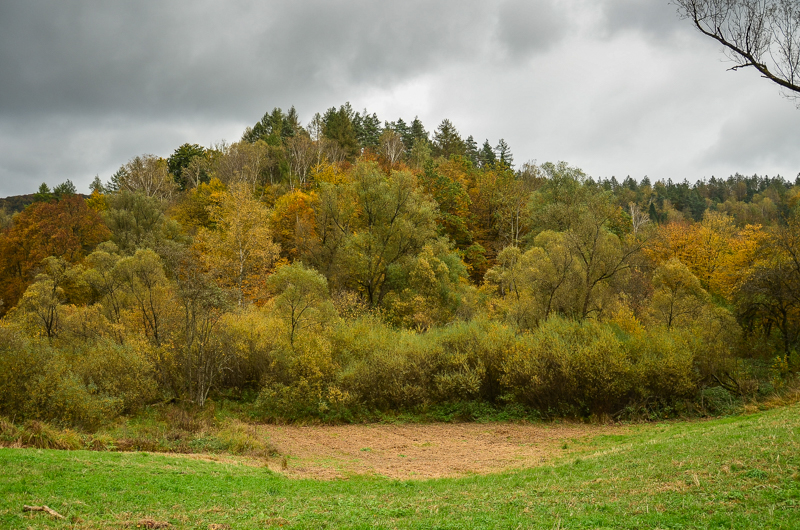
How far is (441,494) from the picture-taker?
40.0 ft

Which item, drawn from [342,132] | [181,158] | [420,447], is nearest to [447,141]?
[342,132]

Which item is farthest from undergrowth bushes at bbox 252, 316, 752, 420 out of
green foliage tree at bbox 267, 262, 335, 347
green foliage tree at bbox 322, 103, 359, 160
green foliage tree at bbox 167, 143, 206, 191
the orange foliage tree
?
green foliage tree at bbox 167, 143, 206, 191

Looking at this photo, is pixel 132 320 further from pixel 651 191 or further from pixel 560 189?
pixel 651 191

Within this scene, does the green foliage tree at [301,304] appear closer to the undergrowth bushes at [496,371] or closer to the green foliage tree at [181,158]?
the undergrowth bushes at [496,371]

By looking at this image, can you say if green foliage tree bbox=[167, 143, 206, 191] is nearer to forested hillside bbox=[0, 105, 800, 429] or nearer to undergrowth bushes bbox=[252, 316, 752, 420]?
forested hillside bbox=[0, 105, 800, 429]

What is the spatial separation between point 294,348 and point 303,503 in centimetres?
1921

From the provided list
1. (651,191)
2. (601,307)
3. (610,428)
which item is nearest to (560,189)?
(601,307)

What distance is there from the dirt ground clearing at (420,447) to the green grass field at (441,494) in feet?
9.88

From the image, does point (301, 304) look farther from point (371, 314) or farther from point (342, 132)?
Result: point (342, 132)

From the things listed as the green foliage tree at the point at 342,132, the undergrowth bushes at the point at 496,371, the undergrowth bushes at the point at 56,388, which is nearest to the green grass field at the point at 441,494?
the undergrowth bushes at the point at 56,388

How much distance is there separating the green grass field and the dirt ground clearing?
119 inches

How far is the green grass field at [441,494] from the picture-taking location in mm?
8273

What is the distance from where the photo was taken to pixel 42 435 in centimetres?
1585

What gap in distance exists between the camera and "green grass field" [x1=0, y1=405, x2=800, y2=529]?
27.1 ft
